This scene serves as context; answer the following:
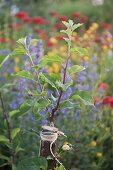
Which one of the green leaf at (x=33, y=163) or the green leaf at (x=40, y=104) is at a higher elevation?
the green leaf at (x=40, y=104)

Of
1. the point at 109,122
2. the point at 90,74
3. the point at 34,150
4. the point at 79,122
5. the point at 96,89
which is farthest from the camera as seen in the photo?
the point at 90,74

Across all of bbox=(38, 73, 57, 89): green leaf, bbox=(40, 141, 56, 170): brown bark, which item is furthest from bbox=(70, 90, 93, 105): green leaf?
bbox=(40, 141, 56, 170): brown bark

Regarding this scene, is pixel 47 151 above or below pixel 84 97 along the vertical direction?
below

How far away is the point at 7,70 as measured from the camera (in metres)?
4.21

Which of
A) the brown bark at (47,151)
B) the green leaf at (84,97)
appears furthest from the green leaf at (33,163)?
the green leaf at (84,97)

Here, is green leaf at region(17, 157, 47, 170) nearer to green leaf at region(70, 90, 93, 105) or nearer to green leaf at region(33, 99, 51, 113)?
green leaf at region(33, 99, 51, 113)

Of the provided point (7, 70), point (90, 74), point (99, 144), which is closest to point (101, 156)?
point (99, 144)

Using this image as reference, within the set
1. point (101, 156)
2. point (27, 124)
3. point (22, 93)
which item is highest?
point (22, 93)

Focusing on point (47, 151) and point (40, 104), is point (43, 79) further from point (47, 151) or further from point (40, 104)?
point (47, 151)

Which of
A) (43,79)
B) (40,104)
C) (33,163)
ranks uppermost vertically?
(43,79)

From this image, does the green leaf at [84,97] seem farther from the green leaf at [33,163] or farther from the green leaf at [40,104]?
the green leaf at [33,163]

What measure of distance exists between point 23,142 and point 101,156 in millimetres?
585

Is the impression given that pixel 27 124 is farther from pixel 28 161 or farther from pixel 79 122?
pixel 28 161

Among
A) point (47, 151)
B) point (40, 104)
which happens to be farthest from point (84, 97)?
point (47, 151)
